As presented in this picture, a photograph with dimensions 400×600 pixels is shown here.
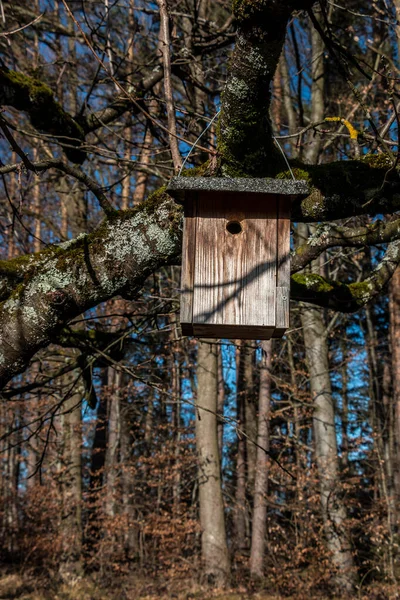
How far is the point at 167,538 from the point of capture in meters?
12.4

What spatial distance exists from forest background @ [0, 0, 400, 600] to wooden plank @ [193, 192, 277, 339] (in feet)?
0.70

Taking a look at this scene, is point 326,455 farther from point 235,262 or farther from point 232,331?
point 235,262

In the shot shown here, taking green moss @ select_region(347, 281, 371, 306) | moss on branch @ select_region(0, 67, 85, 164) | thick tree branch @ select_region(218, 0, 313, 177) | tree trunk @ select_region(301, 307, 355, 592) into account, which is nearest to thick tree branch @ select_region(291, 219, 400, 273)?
green moss @ select_region(347, 281, 371, 306)

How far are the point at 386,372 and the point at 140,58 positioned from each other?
11.1 meters

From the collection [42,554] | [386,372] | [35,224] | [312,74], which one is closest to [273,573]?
[42,554]

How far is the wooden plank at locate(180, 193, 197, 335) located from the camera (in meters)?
2.55

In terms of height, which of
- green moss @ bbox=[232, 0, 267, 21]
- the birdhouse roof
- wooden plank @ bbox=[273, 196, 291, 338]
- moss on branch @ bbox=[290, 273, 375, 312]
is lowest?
wooden plank @ bbox=[273, 196, 291, 338]

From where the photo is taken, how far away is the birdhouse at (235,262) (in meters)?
2.54

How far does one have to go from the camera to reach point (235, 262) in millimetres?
2615

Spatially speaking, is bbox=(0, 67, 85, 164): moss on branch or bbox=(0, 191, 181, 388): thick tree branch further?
bbox=(0, 67, 85, 164): moss on branch

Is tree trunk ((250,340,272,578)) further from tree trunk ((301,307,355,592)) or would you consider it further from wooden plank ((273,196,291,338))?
wooden plank ((273,196,291,338))

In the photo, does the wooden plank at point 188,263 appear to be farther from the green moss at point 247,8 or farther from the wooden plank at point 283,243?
the green moss at point 247,8

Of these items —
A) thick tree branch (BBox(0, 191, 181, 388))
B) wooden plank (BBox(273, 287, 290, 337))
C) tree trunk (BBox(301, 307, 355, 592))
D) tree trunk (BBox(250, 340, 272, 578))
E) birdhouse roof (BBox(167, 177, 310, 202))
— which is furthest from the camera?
tree trunk (BBox(250, 340, 272, 578))

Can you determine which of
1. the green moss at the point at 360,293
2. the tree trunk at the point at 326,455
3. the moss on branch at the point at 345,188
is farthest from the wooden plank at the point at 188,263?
the tree trunk at the point at 326,455
